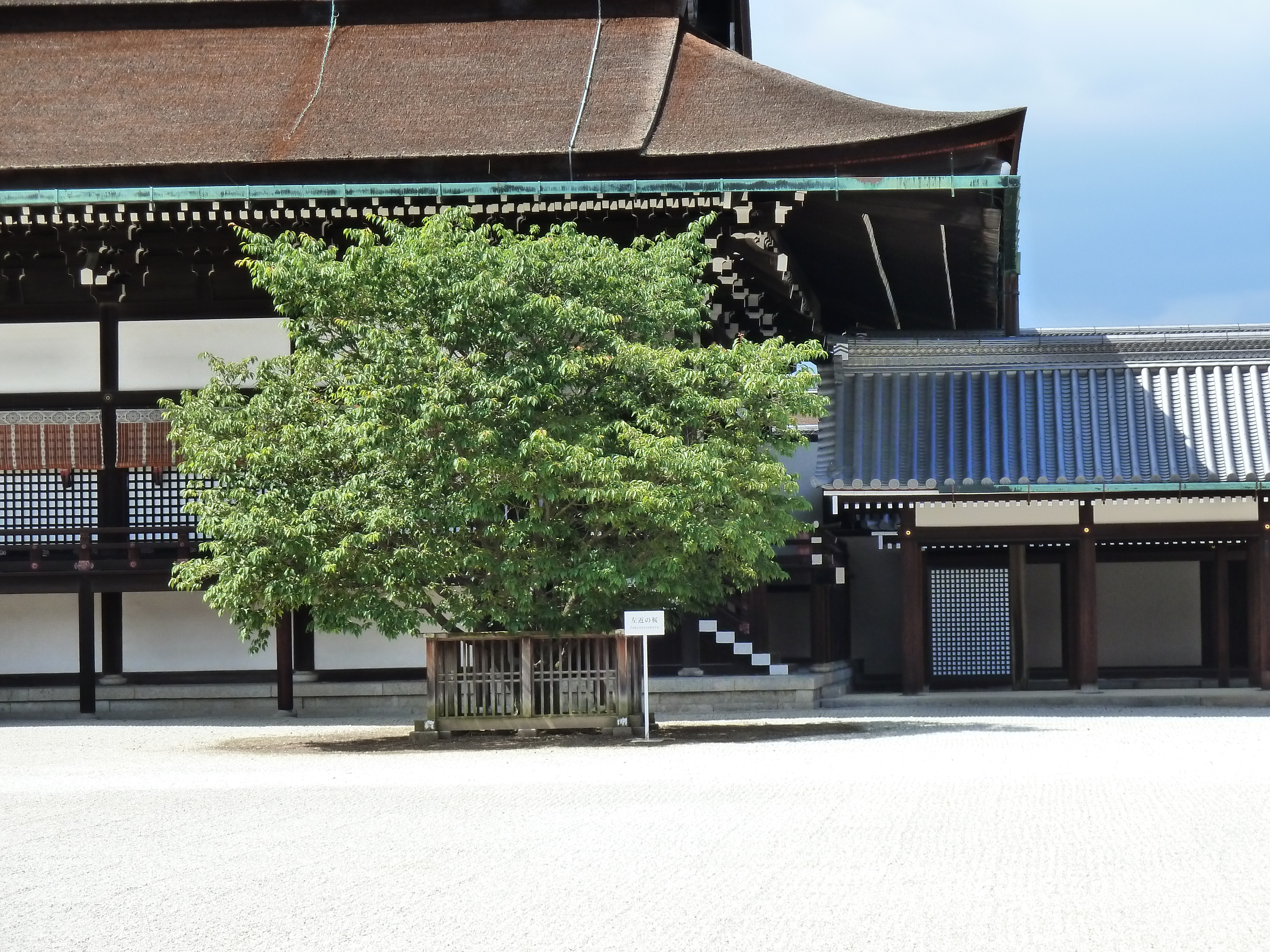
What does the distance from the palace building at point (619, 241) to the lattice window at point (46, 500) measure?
0.13ft

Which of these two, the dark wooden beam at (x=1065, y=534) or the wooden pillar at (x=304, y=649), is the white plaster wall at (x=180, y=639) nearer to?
the wooden pillar at (x=304, y=649)

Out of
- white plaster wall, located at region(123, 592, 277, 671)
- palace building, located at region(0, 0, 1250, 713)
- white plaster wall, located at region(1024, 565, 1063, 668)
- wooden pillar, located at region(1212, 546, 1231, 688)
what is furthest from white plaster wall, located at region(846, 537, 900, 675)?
white plaster wall, located at region(123, 592, 277, 671)

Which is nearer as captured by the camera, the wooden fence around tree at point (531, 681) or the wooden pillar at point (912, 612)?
the wooden fence around tree at point (531, 681)

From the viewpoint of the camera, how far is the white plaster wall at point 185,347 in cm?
1950

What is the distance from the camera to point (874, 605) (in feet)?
76.9

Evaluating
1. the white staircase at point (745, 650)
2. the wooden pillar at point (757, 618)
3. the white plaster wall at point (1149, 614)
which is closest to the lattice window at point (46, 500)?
the white staircase at point (745, 650)

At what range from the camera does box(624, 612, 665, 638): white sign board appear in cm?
1459

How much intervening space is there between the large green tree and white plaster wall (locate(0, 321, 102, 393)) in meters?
4.80

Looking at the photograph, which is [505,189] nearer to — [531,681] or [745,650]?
[531,681]

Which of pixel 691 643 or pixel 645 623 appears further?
pixel 691 643

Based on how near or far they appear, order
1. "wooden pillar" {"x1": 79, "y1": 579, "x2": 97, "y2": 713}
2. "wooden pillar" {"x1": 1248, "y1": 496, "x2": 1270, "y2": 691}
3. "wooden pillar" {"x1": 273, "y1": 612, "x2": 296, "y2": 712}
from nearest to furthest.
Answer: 1. "wooden pillar" {"x1": 1248, "y1": 496, "x2": 1270, "y2": 691}
2. "wooden pillar" {"x1": 273, "y1": 612, "x2": 296, "y2": 712}
3. "wooden pillar" {"x1": 79, "y1": 579, "x2": 97, "y2": 713}

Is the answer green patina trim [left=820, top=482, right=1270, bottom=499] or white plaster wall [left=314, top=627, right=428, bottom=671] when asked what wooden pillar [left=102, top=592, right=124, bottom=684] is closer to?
white plaster wall [left=314, top=627, right=428, bottom=671]

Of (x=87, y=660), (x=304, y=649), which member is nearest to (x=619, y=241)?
(x=304, y=649)

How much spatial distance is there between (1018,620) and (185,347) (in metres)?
11.3
